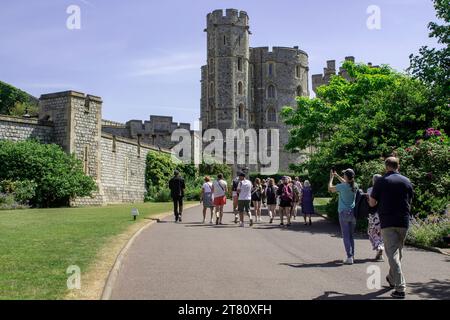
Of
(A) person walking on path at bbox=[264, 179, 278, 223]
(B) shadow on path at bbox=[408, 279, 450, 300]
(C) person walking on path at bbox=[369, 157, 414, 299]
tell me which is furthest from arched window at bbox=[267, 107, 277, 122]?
(C) person walking on path at bbox=[369, 157, 414, 299]

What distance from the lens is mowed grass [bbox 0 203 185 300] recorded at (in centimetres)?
706

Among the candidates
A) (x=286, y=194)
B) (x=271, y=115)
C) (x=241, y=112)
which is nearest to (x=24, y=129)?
(x=286, y=194)

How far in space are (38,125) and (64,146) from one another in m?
1.78

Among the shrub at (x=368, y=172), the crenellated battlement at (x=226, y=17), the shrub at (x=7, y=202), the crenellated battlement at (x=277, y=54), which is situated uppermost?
the crenellated battlement at (x=226, y=17)

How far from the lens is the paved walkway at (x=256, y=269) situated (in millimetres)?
7414

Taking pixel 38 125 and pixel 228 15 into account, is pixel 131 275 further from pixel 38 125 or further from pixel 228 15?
pixel 228 15

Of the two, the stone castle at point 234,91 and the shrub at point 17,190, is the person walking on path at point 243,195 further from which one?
the stone castle at point 234,91

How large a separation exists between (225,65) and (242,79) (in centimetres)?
316

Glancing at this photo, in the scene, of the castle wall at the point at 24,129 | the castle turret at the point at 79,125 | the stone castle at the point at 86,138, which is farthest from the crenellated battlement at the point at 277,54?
the castle wall at the point at 24,129

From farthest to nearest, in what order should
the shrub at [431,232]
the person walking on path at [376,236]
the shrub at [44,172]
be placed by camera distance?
the shrub at [44,172] < the shrub at [431,232] < the person walking on path at [376,236]

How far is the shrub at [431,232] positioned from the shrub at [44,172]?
18.1 meters

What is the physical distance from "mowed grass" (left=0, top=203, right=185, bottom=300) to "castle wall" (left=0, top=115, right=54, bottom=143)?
37.2 feet
